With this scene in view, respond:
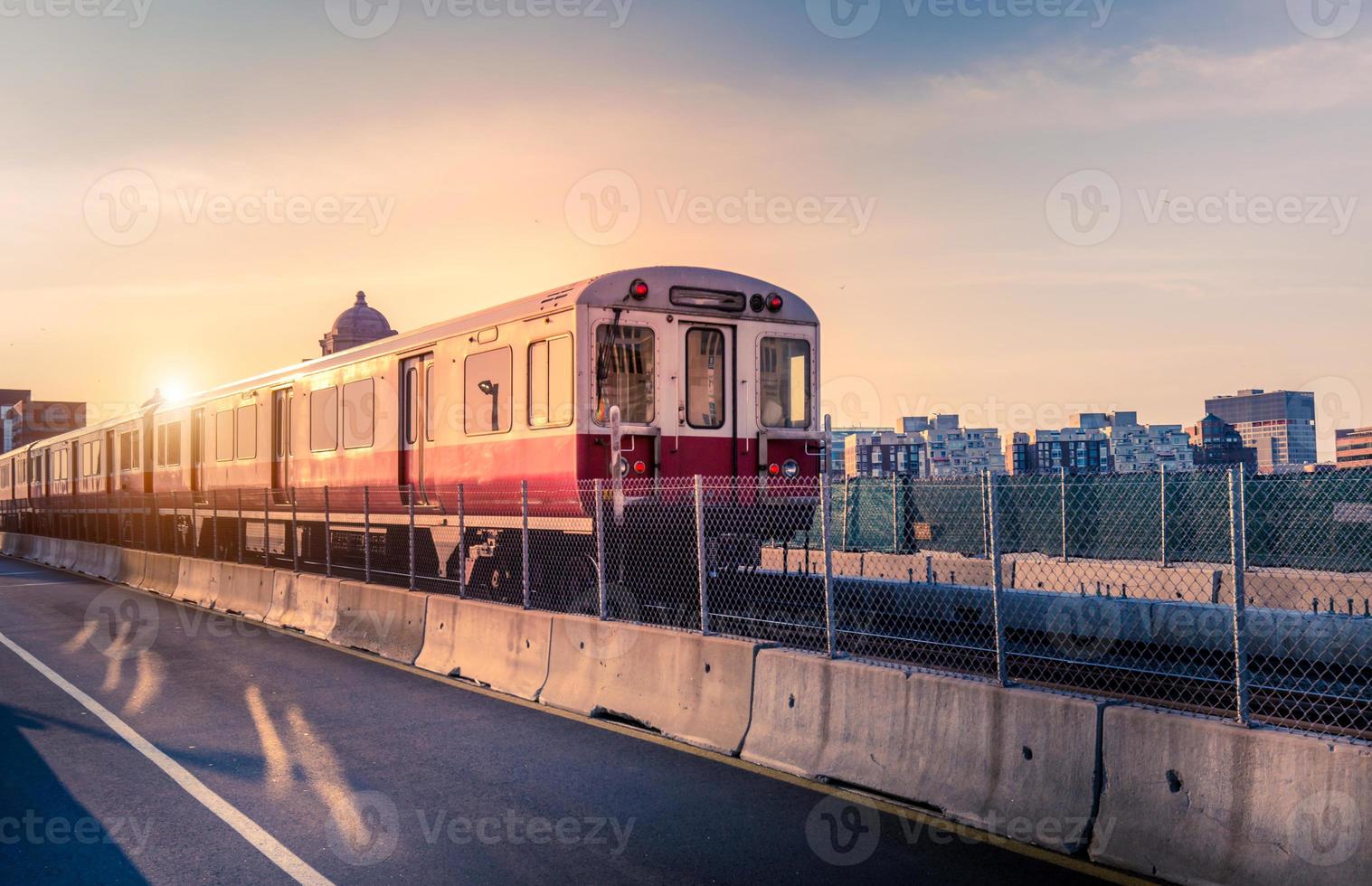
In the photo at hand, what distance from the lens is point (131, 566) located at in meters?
24.0

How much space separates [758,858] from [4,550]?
4230 centimetres

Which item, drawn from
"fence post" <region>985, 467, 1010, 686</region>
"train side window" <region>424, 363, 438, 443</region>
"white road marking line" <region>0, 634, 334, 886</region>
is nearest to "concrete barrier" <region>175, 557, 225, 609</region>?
"train side window" <region>424, 363, 438, 443</region>

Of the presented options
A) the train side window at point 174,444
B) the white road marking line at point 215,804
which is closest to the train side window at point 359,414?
the white road marking line at point 215,804

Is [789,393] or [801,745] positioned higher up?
[789,393]

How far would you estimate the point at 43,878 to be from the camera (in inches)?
210

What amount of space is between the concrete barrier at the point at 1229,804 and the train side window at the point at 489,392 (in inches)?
381

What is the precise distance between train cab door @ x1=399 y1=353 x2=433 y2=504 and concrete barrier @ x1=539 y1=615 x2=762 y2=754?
6.93m

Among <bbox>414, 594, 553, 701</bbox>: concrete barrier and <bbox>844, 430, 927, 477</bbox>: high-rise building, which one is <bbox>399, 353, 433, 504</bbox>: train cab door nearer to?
<bbox>414, 594, 553, 701</bbox>: concrete barrier

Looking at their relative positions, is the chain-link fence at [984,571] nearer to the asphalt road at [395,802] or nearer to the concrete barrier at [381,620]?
the concrete barrier at [381,620]

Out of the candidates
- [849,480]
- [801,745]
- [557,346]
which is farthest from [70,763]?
[849,480]

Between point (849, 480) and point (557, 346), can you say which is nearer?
point (557, 346)

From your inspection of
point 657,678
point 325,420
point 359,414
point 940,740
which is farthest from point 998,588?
point 325,420

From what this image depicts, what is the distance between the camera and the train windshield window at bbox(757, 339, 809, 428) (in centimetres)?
1427

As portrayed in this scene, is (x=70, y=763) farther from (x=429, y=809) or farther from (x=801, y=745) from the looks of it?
(x=801, y=745)
